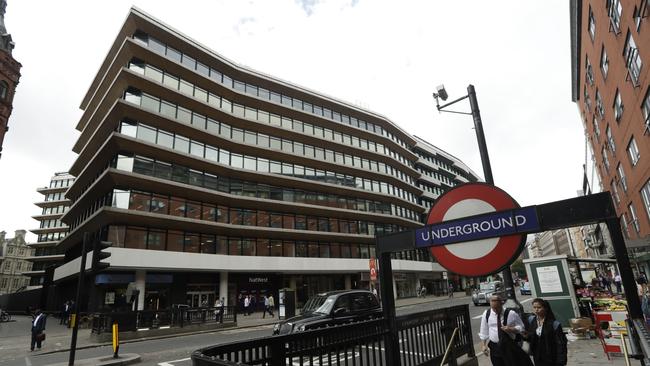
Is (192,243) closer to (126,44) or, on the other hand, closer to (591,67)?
(126,44)

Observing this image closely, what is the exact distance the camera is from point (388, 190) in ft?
163

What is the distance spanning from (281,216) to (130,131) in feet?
54.3

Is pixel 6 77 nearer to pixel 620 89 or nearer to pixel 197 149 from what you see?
pixel 197 149

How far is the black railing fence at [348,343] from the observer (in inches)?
142

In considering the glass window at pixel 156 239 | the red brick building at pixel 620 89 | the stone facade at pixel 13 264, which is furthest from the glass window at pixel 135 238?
the stone facade at pixel 13 264

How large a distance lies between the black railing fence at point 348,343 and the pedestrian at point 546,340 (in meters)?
1.66

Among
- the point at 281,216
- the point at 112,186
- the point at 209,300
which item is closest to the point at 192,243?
the point at 209,300

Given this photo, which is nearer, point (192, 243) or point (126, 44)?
point (126, 44)

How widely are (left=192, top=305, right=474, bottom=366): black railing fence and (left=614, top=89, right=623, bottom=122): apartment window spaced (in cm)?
1963

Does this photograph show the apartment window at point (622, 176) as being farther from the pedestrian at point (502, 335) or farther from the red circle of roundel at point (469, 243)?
the red circle of roundel at point (469, 243)

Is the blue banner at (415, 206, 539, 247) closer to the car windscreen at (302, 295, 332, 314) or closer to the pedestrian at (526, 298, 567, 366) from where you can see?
the pedestrian at (526, 298, 567, 366)

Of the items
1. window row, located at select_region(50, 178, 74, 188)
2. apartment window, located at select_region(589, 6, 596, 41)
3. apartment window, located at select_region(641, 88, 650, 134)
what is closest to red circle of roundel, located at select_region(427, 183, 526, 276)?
apartment window, located at select_region(641, 88, 650, 134)

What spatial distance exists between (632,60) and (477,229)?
67.2 ft

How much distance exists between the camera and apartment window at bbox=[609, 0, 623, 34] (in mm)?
17011
